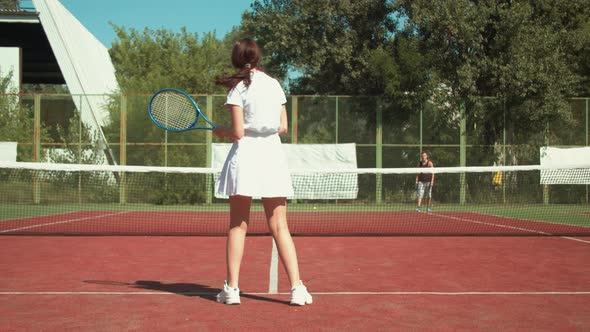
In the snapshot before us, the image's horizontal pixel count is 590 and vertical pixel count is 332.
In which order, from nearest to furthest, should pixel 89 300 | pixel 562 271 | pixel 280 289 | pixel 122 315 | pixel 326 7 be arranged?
1. pixel 122 315
2. pixel 89 300
3. pixel 280 289
4. pixel 562 271
5. pixel 326 7

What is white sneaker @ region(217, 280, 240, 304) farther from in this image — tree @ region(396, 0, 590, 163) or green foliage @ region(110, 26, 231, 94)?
green foliage @ region(110, 26, 231, 94)

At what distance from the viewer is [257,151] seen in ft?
14.6

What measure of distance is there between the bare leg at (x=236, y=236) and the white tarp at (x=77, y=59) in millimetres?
17143

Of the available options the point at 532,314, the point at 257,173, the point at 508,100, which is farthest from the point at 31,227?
the point at 508,100

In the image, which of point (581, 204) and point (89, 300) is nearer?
point (89, 300)

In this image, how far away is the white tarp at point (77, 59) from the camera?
70.0 feet

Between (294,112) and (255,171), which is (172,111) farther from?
(294,112)

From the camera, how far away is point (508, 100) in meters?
21.2

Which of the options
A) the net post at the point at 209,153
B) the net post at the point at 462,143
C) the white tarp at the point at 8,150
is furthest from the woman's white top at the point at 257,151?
the white tarp at the point at 8,150

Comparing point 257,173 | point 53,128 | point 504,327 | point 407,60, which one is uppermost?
point 407,60

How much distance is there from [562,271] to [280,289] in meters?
2.83

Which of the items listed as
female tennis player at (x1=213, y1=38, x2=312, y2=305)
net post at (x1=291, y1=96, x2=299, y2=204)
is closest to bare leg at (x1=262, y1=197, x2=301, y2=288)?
female tennis player at (x1=213, y1=38, x2=312, y2=305)

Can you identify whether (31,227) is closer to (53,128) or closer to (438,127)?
(53,128)

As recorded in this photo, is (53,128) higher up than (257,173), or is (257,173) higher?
(53,128)
